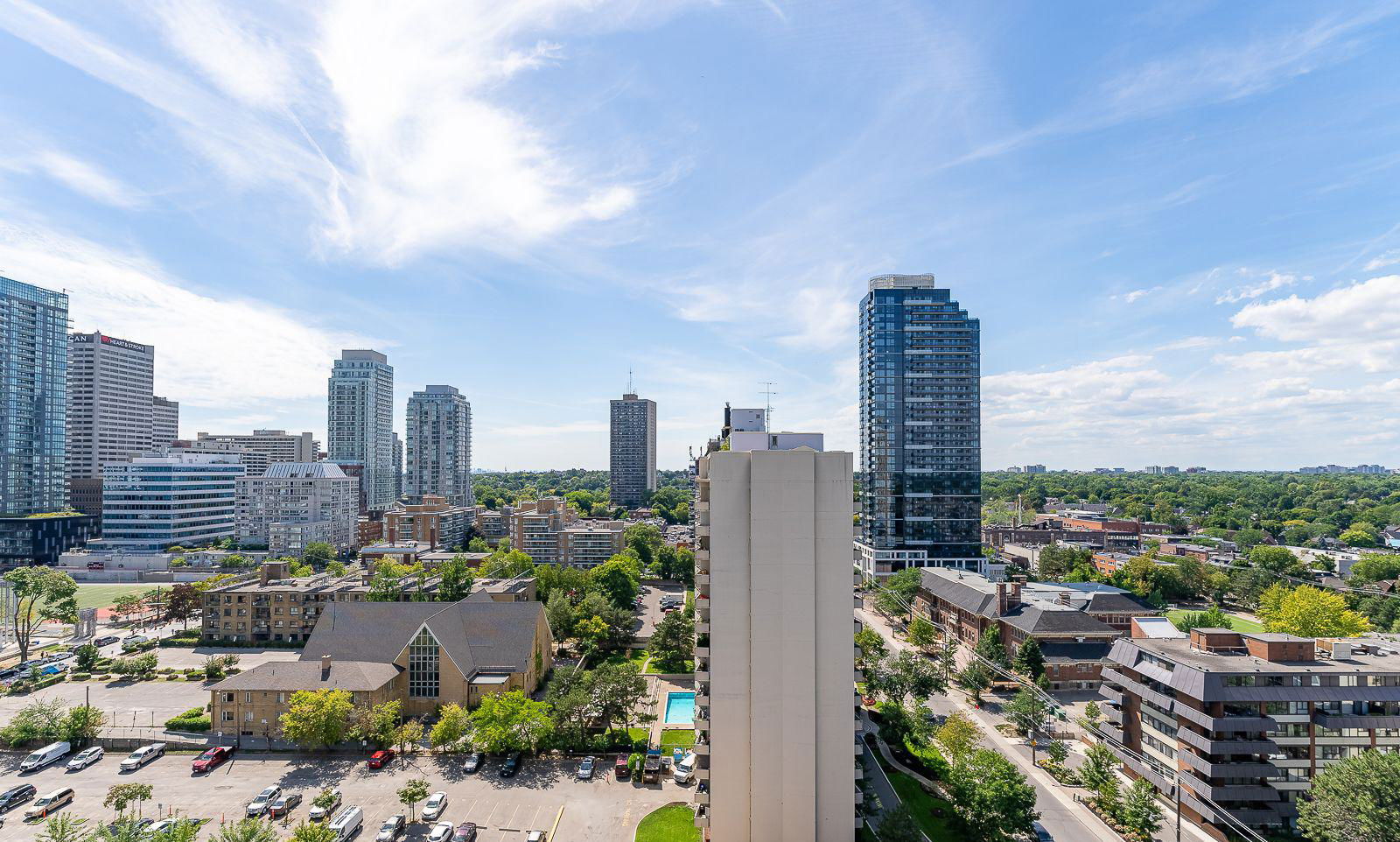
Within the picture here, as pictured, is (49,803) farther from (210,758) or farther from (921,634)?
(921,634)

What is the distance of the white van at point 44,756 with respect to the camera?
41219mm

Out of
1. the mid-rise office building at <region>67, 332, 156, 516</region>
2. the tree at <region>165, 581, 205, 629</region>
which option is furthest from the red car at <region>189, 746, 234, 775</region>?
the mid-rise office building at <region>67, 332, 156, 516</region>

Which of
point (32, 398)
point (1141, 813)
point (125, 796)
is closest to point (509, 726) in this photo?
point (125, 796)

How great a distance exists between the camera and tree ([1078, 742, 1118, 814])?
3553 cm

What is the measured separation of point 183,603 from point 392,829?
6392 centimetres

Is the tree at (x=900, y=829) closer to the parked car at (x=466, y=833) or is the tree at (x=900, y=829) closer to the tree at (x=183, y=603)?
the parked car at (x=466, y=833)

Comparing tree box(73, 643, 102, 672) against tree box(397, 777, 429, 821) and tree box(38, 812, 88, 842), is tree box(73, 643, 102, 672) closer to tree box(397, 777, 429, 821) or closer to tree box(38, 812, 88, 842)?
tree box(38, 812, 88, 842)

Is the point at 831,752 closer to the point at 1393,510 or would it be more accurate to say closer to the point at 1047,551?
the point at 1047,551

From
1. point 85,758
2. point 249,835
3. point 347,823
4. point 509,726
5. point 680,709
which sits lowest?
point 680,709

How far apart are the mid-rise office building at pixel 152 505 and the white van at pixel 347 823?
5046 inches

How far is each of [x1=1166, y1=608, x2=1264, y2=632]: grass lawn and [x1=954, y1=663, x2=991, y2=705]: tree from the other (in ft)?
125

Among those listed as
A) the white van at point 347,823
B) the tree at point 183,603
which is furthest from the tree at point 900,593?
the tree at point 183,603

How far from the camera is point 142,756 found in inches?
1687

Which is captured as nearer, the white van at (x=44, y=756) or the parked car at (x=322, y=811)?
the parked car at (x=322, y=811)
